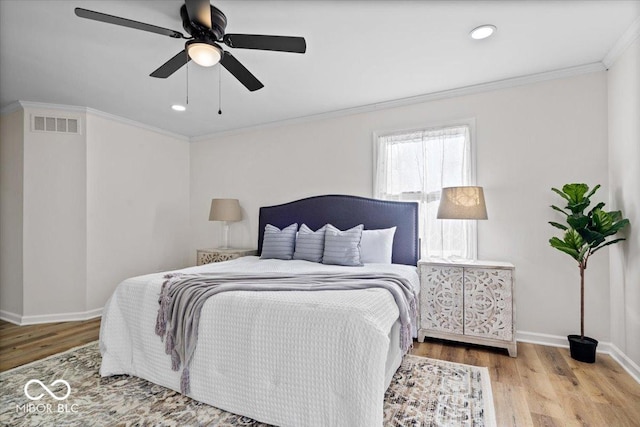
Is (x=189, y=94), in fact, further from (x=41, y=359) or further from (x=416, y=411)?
(x=416, y=411)

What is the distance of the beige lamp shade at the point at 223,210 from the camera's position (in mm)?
4539

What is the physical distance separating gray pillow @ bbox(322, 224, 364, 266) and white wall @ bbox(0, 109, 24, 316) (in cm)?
373

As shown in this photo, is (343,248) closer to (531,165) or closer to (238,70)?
(238,70)

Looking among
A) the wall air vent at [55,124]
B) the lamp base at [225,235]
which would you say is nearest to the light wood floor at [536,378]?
the lamp base at [225,235]

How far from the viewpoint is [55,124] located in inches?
153

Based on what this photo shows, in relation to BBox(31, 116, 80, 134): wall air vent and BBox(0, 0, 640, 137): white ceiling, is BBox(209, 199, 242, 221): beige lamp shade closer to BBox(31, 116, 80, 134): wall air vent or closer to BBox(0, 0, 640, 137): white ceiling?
BBox(0, 0, 640, 137): white ceiling

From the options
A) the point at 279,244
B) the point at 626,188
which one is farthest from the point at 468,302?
the point at 279,244

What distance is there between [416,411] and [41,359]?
3.09 meters

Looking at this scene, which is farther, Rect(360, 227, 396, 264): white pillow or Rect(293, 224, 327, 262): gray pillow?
Rect(293, 224, 327, 262): gray pillow

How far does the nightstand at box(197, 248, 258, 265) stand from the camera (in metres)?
4.32

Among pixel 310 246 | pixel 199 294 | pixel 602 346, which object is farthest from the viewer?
pixel 310 246

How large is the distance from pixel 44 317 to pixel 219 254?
2.12 metres

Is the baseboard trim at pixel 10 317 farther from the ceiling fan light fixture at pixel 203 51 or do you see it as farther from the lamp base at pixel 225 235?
the ceiling fan light fixture at pixel 203 51

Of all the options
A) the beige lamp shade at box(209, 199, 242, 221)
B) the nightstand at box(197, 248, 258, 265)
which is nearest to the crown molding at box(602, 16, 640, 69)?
the nightstand at box(197, 248, 258, 265)
